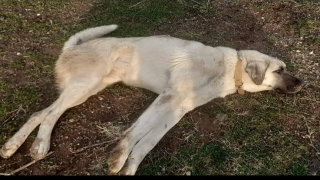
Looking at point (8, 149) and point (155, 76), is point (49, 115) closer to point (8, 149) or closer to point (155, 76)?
point (8, 149)

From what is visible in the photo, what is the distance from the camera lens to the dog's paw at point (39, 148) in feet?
11.3

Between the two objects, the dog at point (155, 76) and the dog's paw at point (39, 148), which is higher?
the dog at point (155, 76)

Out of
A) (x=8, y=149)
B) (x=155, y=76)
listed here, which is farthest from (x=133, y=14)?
(x=8, y=149)

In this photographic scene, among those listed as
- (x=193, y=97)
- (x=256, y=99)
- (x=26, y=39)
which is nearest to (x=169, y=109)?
(x=193, y=97)

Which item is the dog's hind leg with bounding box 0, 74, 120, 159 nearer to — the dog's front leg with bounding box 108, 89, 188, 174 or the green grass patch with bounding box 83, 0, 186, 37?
the dog's front leg with bounding box 108, 89, 188, 174

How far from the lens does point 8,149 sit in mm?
3430

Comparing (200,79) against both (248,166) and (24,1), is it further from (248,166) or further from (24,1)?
(24,1)

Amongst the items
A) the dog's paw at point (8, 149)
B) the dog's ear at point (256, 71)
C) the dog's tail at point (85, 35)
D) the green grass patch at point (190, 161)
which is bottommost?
the green grass patch at point (190, 161)

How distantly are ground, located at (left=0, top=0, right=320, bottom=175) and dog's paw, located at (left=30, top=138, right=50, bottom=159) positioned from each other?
6 cm

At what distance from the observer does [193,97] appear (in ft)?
13.3

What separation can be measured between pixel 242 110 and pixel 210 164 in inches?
38.9

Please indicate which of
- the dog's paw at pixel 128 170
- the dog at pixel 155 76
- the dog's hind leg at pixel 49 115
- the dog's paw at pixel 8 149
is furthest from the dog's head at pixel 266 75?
the dog's paw at pixel 8 149

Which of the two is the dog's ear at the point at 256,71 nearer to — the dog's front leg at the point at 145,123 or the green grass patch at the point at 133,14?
the dog's front leg at the point at 145,123

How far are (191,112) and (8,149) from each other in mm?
1891
